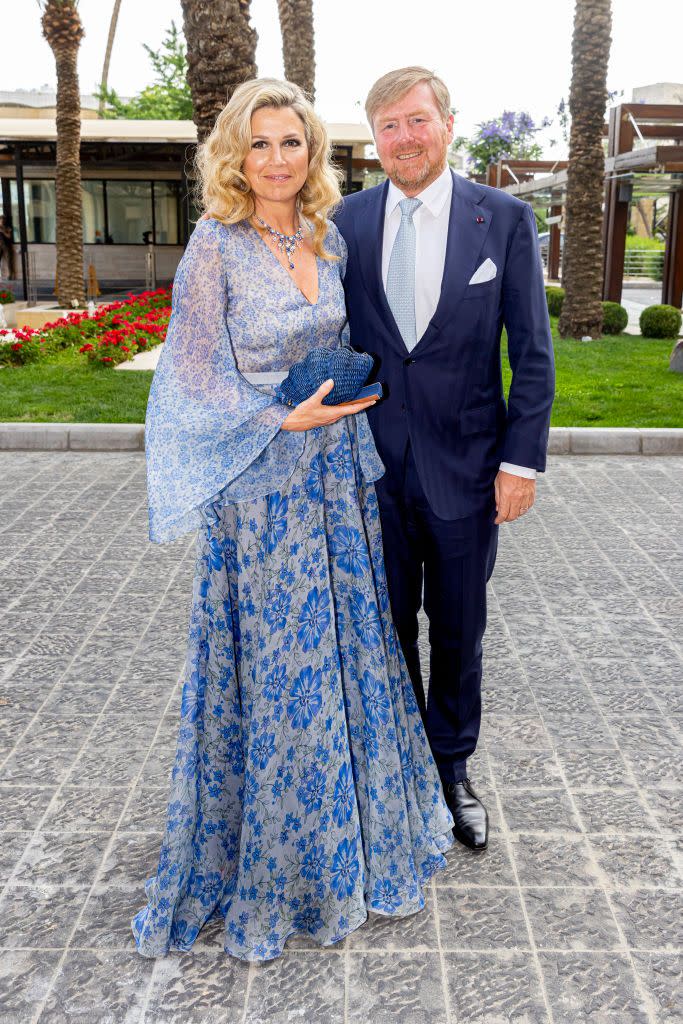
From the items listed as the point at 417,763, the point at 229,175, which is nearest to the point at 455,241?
the point at 229,175

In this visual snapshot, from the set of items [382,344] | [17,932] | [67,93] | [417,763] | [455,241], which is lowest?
[17,932]

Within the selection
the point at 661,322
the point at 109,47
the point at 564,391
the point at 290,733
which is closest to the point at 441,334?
the point at 290,733

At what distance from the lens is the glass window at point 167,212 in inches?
1141

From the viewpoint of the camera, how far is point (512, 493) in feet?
9.88

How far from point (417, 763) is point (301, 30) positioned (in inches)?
615

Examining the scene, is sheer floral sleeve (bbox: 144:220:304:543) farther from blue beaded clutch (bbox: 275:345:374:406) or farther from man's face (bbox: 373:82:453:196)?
man's face (bbox: 373:82:453:196)

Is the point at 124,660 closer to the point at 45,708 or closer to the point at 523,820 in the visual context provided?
the point at 45,708

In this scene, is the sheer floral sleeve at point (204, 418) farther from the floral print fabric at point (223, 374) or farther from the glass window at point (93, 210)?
the glass window at point (93, 210)

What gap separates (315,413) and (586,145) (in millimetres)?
13053

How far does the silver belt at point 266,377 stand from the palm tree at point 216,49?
6.49 metres

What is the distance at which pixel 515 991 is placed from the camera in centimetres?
257

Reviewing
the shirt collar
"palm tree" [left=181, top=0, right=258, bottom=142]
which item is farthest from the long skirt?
"palm tree" [left=181, top=0, right=258, bottom=142]

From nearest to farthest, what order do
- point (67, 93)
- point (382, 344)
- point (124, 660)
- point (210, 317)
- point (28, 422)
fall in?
point (210, 317) → point (382, 344) → point (124, 660) → point (28, 422) → point (67, 93)

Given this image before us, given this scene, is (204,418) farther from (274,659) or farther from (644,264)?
(644,264)
